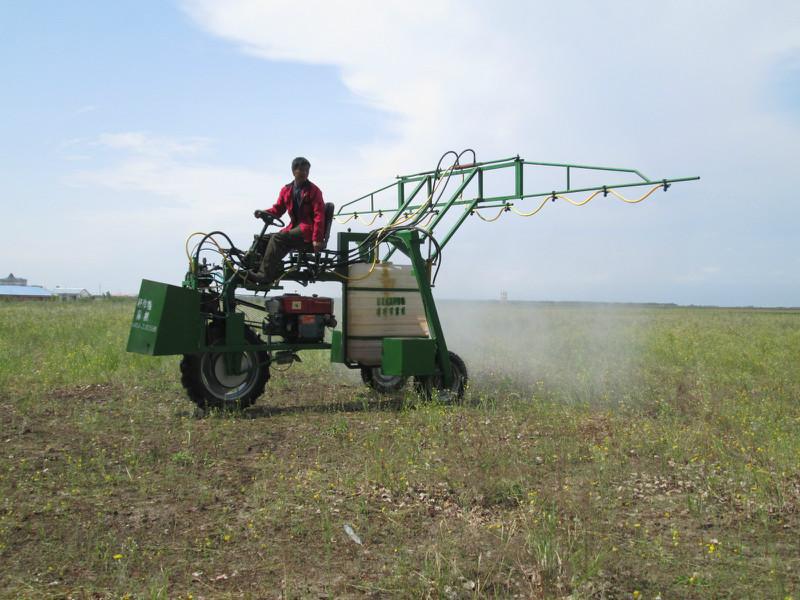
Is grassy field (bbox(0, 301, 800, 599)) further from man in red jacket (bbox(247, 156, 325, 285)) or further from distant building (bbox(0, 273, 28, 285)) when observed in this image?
distant building (bbox(0, 273, 28, 285))

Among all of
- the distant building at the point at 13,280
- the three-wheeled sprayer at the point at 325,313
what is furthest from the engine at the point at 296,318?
the distant building at the point at 13,280

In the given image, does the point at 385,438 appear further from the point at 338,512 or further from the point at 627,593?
the point at 627,593

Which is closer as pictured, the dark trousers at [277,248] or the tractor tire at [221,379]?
the tractor tire at [221,379]

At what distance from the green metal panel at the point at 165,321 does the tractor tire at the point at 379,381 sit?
10.2 ft

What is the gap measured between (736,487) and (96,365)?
10345 millimetres

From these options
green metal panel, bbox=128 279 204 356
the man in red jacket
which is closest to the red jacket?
the man in red jacket

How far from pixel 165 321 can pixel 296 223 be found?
2144mm

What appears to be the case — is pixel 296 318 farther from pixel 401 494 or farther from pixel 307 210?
pixel 401 494

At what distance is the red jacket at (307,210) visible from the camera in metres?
9.43

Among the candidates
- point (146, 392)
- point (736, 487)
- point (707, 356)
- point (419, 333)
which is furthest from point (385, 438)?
point (707, 356)

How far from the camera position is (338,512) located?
17.8 ft

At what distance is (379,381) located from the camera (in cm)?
1120

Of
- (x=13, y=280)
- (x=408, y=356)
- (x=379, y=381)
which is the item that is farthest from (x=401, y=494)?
(x=13, y=280)

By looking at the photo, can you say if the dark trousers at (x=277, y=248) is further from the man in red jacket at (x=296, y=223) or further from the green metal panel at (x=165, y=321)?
the green metal panel at (x=165, y=321)
